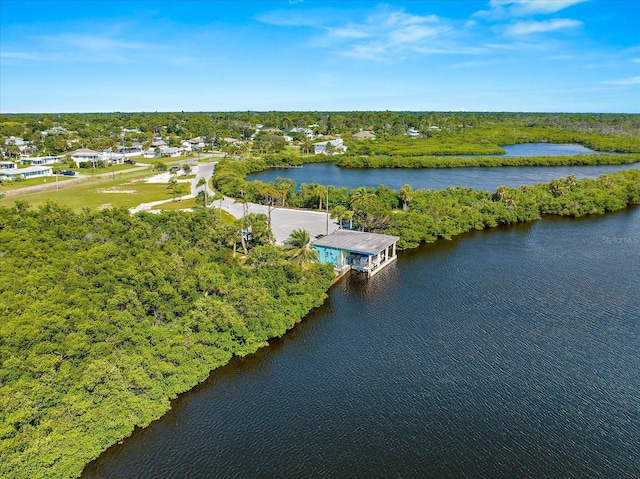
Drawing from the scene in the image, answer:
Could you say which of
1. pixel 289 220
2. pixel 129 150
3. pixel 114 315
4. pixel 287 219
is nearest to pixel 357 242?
pixel 289 220

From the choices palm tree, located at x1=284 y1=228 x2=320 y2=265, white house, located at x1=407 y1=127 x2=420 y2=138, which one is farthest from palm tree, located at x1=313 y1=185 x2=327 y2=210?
white house, located at x1=407 y1=127 x2=420 y2=138

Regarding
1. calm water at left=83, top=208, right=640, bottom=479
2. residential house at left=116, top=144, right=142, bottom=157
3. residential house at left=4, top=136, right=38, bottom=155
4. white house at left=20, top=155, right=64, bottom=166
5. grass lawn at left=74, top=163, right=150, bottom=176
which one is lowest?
calm water at left=83, top=208, right=640, bottom=479

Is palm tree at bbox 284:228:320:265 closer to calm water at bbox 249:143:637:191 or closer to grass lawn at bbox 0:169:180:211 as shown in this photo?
grass lawn at bbox 0:169:180:211

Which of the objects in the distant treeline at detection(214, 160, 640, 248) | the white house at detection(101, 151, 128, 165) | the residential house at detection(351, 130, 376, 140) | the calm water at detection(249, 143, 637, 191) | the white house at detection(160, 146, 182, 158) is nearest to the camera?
the distant treeline at detection(214, 160, 640, 248)

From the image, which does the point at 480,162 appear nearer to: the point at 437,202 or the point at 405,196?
the point at 437,202

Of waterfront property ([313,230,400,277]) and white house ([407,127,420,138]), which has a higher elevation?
white house ([407,127,420,138])

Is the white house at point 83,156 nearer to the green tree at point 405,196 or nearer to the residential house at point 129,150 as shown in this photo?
the residential house at point 129,150
